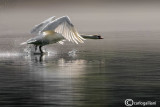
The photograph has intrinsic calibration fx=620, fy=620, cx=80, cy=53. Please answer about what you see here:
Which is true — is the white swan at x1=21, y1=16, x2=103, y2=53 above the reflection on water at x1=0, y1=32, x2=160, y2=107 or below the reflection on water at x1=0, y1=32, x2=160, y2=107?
above

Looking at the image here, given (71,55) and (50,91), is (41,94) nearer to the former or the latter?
(50,91)

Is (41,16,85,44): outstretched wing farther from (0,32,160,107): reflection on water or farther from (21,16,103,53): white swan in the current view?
(0,32,160,107): reflection on water

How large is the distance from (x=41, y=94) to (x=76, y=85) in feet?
5.60

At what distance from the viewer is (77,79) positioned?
1886cm

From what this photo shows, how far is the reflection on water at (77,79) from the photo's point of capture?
15502 millimetres

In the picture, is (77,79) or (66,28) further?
(66,28)

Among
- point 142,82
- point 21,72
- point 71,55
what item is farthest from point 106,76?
point 71,55

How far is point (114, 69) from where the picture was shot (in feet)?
69.3

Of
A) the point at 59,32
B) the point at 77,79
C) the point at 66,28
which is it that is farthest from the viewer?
the point at 59,32

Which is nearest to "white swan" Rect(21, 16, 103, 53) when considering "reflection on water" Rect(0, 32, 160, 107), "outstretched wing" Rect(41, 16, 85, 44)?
"outstretched wing" Rect(41, 16, 85, 44)

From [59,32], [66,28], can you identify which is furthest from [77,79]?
[59,32]

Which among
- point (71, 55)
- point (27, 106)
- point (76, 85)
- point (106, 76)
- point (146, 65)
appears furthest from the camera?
point (71, 55)

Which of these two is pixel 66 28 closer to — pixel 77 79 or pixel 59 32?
pixel 59 32

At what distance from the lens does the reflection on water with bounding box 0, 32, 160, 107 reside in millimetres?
15502
